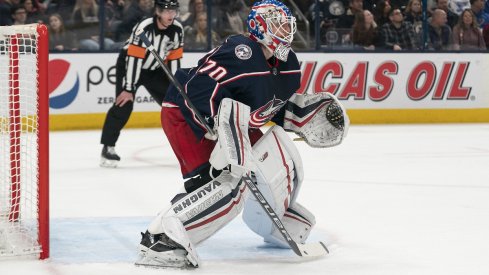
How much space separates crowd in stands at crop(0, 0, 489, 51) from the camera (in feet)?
29.2

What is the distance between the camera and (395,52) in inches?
384

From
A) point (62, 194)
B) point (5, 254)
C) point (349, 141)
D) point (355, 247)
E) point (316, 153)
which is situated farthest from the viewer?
point (349, 141)

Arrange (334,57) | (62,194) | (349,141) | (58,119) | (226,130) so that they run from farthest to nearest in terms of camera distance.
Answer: (334,57) < (58,119) < (349,141) < (62,194) < (226,130)

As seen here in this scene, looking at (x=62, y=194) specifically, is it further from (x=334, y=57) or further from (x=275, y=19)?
(x=334, y=57)

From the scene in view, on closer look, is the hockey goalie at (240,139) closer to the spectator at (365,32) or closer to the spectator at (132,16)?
the spectator at (132,16)

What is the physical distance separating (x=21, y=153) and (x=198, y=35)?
211 inches

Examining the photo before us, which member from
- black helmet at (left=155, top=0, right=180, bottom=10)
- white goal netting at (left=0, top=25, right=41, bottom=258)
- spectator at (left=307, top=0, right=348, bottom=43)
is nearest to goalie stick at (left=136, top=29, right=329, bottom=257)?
white goal netting at (left=0, top=25, right=41, bottom=258)

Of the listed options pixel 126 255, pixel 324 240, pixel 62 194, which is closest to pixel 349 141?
pixel 62 194

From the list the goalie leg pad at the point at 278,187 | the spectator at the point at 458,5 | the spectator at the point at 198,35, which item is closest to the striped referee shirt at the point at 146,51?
the spectator at the point at 198,35

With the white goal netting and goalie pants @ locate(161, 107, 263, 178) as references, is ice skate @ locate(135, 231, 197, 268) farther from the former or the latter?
the white goal netting

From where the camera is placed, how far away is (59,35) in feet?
29.0

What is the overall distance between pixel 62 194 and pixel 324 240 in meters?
1.82

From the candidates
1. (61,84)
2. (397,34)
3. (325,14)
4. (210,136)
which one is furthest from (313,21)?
(210,136)

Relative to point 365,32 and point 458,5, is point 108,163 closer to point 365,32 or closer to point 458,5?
point 365,32
